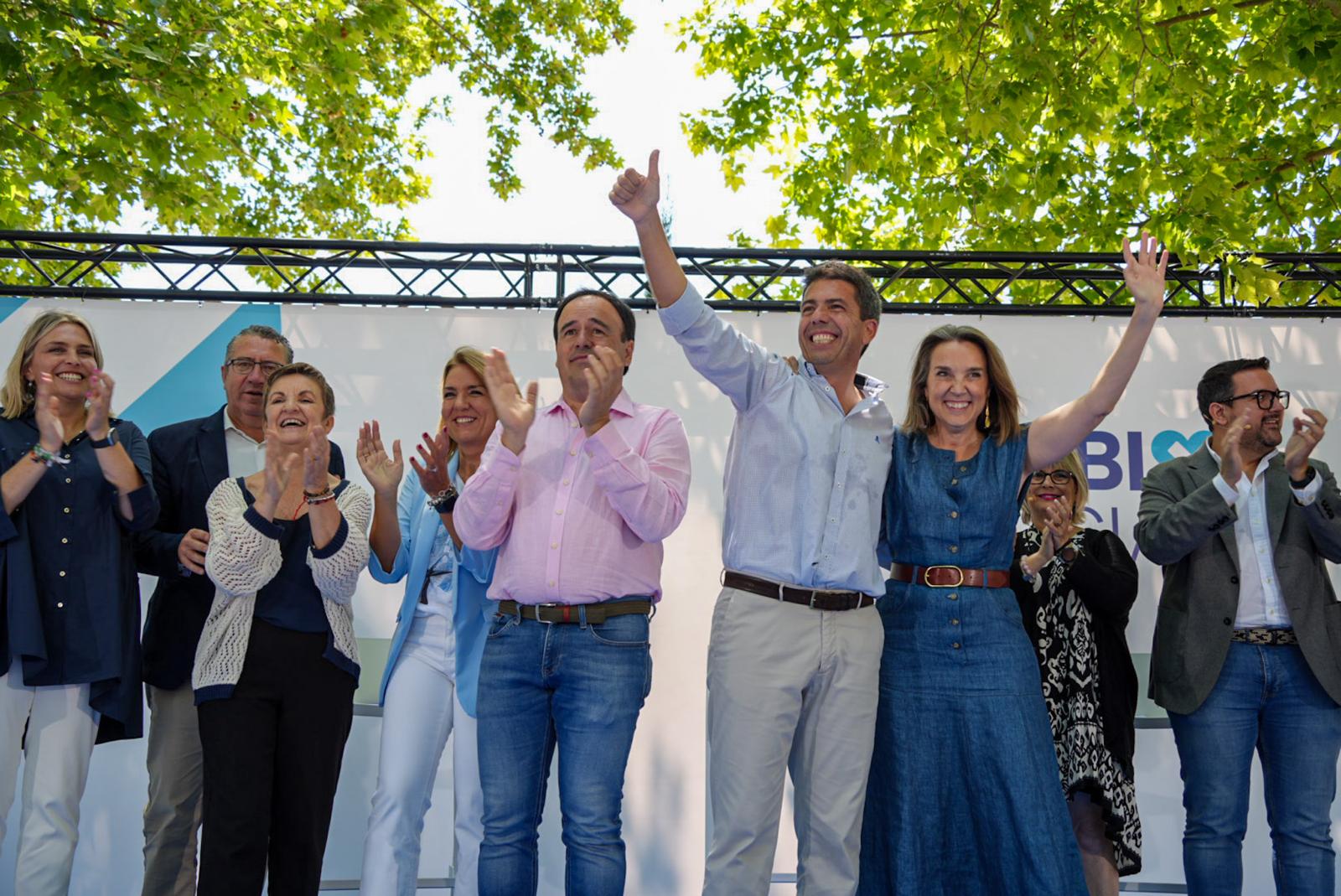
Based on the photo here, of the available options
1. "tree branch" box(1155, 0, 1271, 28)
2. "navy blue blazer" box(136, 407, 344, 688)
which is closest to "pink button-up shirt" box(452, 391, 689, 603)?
"navy blue blazer" box(136, 407, 344, 688)

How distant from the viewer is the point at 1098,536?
4.07 m

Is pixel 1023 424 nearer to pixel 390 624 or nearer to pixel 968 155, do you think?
pixel 390 624

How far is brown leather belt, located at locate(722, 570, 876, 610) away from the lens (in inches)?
118

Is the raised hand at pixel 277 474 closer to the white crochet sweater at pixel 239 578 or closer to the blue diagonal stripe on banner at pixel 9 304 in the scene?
the white crochet sweater at pixel 239 578

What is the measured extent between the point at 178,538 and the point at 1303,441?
11.5ft

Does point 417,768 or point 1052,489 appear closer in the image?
point 417,768

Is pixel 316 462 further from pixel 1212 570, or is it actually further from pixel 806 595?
pixel 1212 570

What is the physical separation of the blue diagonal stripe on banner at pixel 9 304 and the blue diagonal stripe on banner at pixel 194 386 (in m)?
0.66

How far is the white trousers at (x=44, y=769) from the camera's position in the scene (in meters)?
3.34

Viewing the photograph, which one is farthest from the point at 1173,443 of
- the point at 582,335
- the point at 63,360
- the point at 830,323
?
the point at 63,360

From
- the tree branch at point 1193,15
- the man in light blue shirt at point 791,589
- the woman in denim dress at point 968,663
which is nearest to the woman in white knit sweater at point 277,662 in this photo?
the man in light blue shirt at point 791,589

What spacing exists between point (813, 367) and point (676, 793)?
91.7 inches

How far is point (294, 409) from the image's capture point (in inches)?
137

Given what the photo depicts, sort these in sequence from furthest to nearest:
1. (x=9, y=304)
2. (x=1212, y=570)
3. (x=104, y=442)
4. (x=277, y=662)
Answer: (x=9, y=304), (x=1212, y=570), (x=104, y=442), (x=277, y=662)
